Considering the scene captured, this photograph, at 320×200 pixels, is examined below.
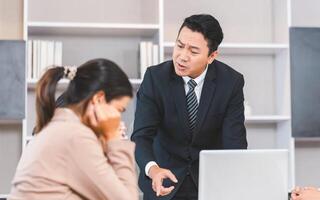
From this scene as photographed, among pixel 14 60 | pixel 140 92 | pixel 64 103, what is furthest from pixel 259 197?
pixel 14 60

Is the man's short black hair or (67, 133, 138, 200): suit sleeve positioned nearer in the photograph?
(67, 133, 138, 200): suit sleeve

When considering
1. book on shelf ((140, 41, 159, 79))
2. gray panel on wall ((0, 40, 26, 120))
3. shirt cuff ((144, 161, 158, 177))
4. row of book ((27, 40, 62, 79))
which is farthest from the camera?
book on shelf ((140, 41, 159, 79))

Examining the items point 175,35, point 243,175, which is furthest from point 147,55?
point 243,175

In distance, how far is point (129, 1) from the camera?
13.9ft

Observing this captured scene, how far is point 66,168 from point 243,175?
65 centimetres

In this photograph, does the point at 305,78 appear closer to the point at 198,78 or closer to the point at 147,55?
the point at 147,55

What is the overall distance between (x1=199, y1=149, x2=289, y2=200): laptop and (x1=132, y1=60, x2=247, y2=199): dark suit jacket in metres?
0.55

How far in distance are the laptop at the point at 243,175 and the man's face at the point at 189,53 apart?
0.74 m

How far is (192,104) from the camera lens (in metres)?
2.62

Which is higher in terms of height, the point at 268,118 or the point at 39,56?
the point at 39,56

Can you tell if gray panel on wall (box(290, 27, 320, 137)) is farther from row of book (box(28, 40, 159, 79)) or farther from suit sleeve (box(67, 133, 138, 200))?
suit sleeve (box(67, 133, 138, 200))

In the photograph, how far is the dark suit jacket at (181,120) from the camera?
256 centimetres

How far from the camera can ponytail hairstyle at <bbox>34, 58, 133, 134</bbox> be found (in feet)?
5.37

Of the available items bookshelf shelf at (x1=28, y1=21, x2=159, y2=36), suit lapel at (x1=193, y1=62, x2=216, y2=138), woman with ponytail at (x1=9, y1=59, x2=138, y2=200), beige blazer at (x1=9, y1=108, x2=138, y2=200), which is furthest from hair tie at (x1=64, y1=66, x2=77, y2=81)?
bookshelf shelf at (x1=28, y1=21, x2=159, y2=36)
